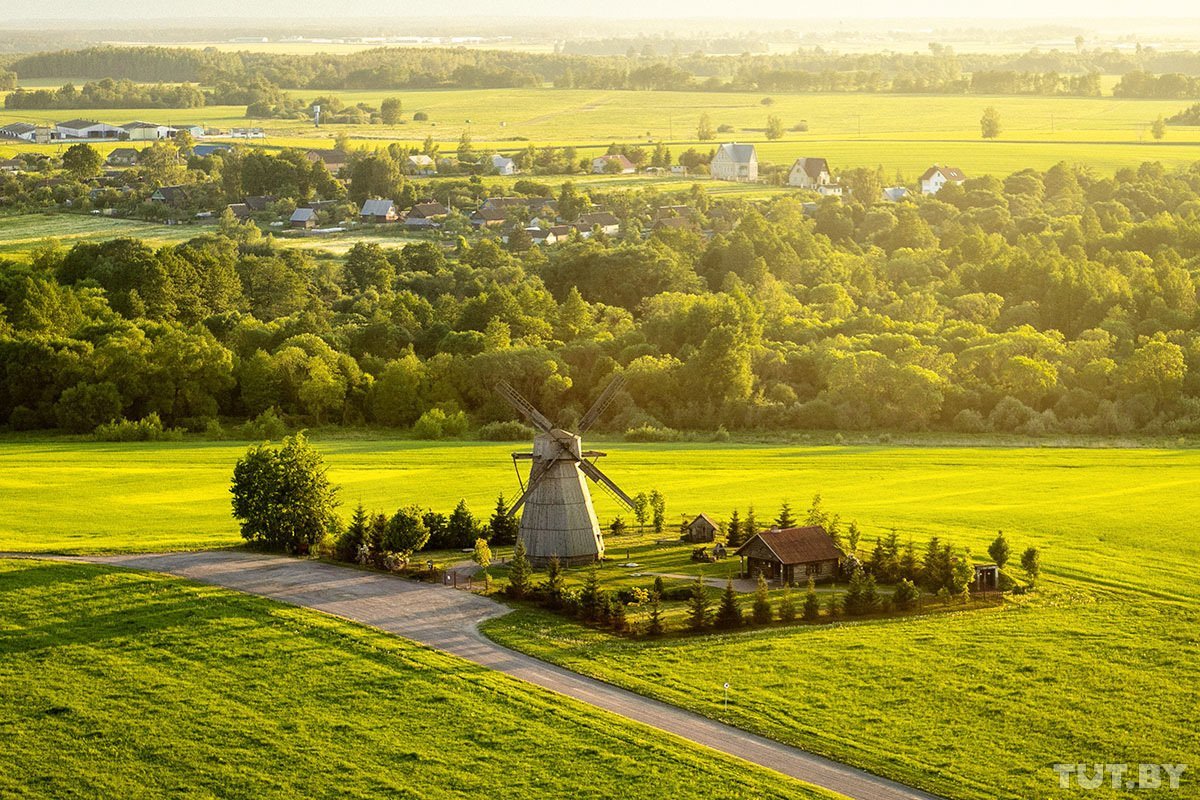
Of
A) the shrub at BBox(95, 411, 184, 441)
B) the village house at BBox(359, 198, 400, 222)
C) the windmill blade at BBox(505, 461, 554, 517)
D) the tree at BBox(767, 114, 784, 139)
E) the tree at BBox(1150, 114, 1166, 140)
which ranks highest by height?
the tree at BBox(767, 114, 784, 139)

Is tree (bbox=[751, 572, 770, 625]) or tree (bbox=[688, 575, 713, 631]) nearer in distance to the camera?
tree (bbox=[688, 575, 713, 631])

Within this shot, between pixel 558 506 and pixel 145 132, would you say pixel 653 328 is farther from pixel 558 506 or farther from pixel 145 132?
pixel 145 132

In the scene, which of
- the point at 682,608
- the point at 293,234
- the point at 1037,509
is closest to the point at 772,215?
the point at 293,234

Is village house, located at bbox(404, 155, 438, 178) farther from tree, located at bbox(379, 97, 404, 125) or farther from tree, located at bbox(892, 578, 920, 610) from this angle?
tree, located at bbox(892, 578, 920, 610)

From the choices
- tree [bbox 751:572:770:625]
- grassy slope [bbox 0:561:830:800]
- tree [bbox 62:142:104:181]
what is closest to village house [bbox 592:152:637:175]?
tree [bbox 62:142:104:181]

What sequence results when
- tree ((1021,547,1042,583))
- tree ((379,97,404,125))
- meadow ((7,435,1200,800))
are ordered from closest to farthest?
meadow ((7,435,1200,800))
tree ((1021,547,1042,583))
tree ((379,97,404,125))

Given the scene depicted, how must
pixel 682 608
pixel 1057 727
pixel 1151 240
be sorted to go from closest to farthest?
pixel 1057 727 → pixel 682 608 → pixel 1151 240

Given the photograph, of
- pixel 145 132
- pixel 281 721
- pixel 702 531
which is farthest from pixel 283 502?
pixel 145 132

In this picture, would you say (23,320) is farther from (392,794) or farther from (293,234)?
(392,794)
